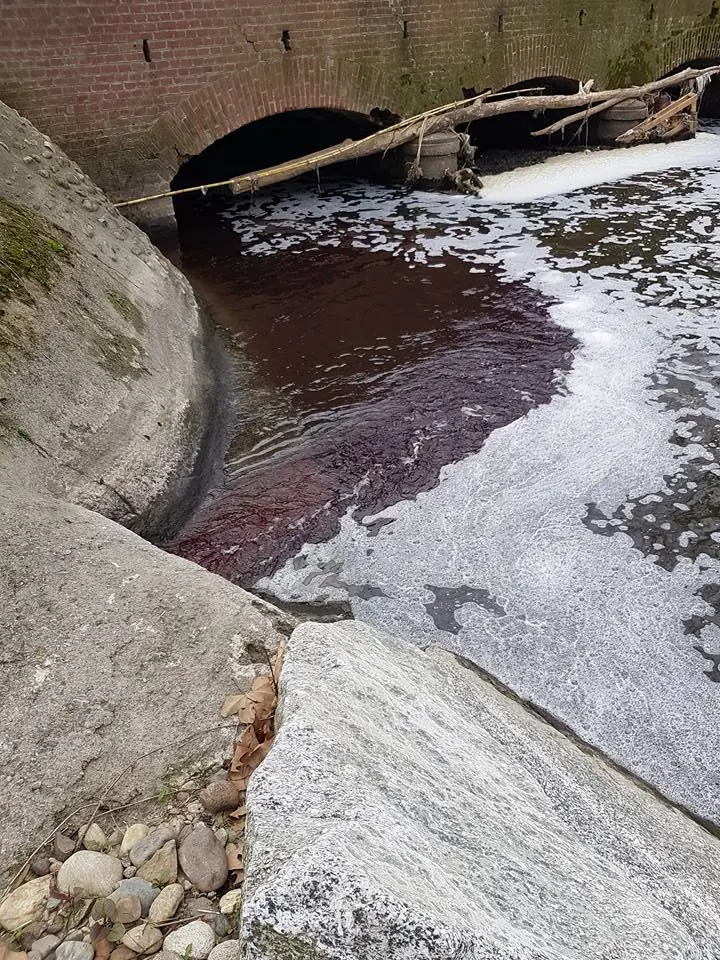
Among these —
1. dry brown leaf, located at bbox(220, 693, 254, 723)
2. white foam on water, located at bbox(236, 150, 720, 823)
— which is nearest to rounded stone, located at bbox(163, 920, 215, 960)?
dry brown leaf, located at bbox(220, 693, 254, 723)

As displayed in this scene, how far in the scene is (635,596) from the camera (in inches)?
130

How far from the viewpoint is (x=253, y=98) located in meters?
8.59

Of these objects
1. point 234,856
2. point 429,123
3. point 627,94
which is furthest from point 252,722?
point 627,94

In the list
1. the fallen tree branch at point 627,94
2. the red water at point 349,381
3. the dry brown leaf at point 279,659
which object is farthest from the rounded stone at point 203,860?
the fallen tree branch at point 627,94

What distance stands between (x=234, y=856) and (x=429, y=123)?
10572 mm

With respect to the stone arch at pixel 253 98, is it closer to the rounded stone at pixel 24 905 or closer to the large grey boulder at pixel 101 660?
the large grey boulder at pixel 101 660

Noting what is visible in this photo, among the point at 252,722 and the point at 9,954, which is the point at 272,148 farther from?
the point at 9,954

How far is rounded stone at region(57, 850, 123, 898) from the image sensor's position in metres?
1.62

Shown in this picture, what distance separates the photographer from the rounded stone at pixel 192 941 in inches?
57.2

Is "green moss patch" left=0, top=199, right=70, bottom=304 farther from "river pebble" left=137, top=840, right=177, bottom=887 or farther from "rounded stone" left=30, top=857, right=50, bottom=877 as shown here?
"river pebble" left=137, top=840, right=177, bottom=887

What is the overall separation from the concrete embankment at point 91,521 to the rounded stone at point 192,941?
1.62 feet

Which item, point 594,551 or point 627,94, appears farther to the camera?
point 627,94

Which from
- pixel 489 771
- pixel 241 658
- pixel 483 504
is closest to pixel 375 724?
pixel 489 771

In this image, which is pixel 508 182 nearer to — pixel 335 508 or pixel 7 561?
pixel 335 508
